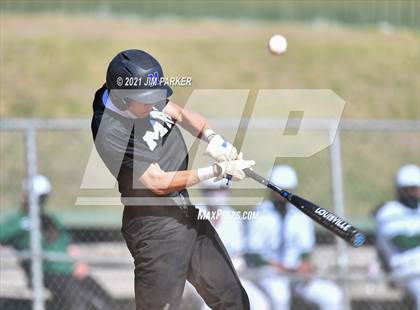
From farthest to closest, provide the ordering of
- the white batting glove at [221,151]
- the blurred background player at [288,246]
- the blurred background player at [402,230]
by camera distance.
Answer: the blurred background player at [402,230], the blurred background player at [288,246], the white batting glove at [221,151]

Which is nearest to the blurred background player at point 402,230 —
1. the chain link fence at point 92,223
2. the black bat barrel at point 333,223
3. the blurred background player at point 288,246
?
the chain link fence at point 92,223

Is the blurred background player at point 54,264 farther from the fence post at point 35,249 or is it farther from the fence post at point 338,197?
the fence post at point 338,197

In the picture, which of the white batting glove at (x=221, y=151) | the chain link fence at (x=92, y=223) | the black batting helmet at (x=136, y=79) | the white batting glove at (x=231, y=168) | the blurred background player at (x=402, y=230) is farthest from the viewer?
the blurred background player at (x=402, y=230)

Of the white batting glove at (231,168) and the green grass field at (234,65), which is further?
the green grass field at (234,65)

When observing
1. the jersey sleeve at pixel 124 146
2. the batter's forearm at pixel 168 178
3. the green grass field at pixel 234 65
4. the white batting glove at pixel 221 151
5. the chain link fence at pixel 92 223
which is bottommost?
the green grass field at pixel 234 65

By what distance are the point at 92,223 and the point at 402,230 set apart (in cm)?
321

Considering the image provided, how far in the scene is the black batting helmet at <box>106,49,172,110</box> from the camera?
16.5 feet

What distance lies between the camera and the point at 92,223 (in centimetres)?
880

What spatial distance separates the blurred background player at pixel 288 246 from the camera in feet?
24.9

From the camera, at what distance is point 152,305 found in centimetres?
527

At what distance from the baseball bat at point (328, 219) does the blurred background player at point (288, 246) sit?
2.20 metres

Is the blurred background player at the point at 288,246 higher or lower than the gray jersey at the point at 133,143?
lower

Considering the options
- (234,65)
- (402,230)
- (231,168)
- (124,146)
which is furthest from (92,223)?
(234,65)

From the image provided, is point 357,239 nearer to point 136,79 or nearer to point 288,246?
point 136,79
